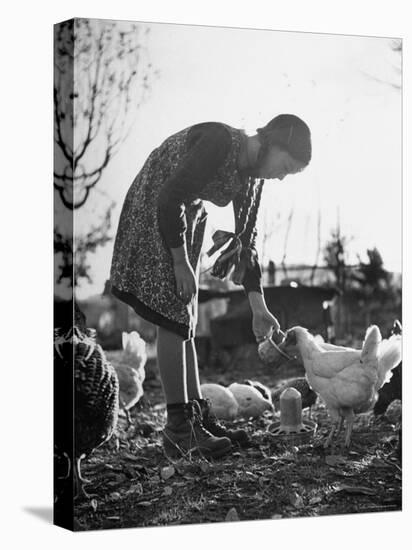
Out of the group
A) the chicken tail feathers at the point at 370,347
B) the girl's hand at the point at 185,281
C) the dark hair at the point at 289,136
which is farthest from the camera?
the chicken tail feathers at the point at 370,347

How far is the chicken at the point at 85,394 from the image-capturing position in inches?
323

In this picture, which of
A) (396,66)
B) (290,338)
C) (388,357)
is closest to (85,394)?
(290,338)

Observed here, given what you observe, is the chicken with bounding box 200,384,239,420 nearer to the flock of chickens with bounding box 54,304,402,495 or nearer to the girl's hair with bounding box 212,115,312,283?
the flock of chickens with bounding box 54,304,402,495

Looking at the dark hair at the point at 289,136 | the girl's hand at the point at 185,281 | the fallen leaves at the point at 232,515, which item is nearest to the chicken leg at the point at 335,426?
the fallen leaves at the point at 232,515

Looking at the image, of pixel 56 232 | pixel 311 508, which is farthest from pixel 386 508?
pixel 56 232

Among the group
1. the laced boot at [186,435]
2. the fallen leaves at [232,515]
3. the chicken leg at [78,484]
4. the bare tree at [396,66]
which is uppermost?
the bare tree at [396,66]

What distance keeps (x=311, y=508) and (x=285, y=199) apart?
1.63 m

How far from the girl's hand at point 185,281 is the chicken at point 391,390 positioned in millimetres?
1265

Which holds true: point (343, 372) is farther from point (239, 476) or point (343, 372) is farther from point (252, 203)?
point (252, 203)

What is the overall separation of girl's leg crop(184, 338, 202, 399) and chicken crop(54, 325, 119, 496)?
41 cm

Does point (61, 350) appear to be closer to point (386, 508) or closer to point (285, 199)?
point (285, 199)

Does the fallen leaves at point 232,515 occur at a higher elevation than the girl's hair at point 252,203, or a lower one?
lower

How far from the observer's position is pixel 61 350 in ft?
27.3

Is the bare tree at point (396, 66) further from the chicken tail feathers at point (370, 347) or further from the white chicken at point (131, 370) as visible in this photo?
the white chicken at point (131, 370)
